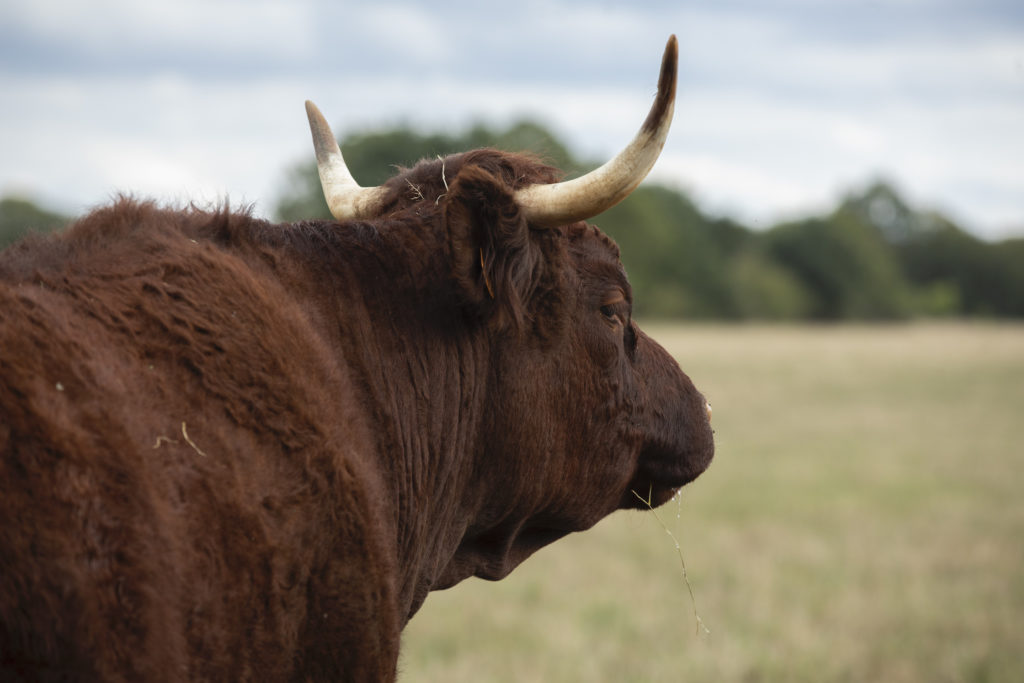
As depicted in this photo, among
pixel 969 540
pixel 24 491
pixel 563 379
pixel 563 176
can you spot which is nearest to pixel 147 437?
pixel 24 491

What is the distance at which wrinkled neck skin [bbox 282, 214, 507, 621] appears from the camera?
2.98 metres

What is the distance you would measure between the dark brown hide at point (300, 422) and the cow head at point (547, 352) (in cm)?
1

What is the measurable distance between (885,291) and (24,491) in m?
97.0

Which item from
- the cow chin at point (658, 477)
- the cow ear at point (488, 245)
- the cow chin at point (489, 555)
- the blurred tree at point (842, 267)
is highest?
the cow ear at point (488, 245)

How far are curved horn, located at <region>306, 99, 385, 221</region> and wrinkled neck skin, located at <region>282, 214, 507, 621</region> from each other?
359 mm

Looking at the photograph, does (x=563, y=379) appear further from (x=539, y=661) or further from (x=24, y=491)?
(x=539, y=661)

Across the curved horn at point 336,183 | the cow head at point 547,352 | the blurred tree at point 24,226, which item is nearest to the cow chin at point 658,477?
the cow head at point 547,352

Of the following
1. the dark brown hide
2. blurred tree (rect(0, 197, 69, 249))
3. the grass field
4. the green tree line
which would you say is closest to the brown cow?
the dark brown hide

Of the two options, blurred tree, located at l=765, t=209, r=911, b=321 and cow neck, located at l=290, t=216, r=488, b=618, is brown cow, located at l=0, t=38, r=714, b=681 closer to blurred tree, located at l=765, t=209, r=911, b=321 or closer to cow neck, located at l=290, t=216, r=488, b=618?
cow neck, located at l=290, t=216, r=488, b=618

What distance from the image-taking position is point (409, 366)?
3135mm

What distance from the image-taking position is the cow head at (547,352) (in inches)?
121

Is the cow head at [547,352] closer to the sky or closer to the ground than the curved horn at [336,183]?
closer to the ground

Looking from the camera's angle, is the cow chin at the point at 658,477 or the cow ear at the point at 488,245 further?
the cow chin at the point at 658,477

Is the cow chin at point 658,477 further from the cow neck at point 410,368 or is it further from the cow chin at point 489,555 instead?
the cow neck at point 410,368
